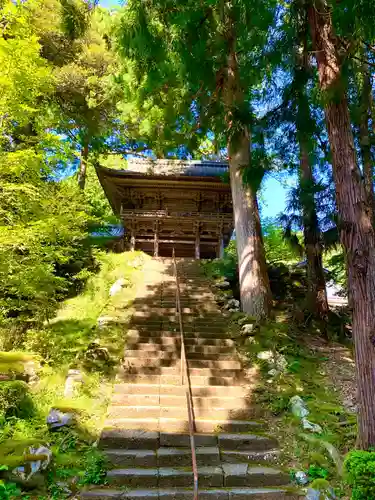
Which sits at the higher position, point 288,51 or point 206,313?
point 288,51

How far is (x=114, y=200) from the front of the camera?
17953 millimetres

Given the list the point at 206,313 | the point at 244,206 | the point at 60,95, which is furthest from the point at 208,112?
the point at 60,95

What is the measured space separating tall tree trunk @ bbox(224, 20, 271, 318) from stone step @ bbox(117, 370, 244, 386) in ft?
7.48

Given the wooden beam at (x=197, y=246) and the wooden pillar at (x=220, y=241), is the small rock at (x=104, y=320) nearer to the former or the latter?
the wooden beam at (x=197, y=246)

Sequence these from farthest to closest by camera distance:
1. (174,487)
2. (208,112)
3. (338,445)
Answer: (208,112) → (338,445) → (174,487)

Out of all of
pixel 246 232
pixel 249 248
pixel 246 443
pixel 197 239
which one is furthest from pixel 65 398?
pixel 197 239

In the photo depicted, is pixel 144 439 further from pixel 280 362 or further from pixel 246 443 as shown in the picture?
pixel 280 362

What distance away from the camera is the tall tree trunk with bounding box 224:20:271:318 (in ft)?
27.6

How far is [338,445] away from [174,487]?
2215mm

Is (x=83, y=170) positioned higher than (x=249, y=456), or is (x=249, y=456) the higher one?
(x=83, y=170)

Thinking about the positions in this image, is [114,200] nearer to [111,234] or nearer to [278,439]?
[111,234]

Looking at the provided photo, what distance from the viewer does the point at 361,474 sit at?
12.5 ft

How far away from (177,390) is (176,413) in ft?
1.63

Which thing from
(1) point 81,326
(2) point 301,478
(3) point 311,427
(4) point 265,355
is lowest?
(2) point 301,478
